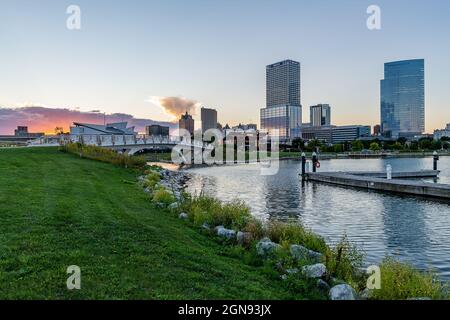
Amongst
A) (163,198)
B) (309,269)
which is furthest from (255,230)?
(163,198)

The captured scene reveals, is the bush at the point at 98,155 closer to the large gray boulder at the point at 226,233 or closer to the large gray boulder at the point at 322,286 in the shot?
the large gray boulder at the point at 226,233

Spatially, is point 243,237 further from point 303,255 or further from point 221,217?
point 221,217

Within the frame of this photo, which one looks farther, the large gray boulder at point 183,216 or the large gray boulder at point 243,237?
the large gray boulder at point 183,216

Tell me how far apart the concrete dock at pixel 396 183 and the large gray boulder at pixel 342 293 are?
26.2 meters

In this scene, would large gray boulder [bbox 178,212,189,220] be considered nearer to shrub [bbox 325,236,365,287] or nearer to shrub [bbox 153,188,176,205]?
shrub [bbox 153,188,176,205]

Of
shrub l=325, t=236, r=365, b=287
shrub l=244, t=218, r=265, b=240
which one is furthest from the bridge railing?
shrub l=325, t=236, r=365, b=287

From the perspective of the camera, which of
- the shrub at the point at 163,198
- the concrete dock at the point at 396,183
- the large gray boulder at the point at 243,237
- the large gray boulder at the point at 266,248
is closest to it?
the large gray boulder at the point at 266,248

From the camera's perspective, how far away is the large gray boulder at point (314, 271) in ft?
32.2

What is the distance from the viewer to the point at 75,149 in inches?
1914

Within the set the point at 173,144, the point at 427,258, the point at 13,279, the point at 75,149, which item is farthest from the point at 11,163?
the point at 173,144

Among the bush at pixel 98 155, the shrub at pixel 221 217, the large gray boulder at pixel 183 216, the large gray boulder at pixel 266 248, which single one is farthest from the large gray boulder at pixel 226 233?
the bush at pixel 98 155

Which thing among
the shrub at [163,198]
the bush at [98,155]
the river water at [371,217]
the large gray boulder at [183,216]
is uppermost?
the bush at [98,155]
